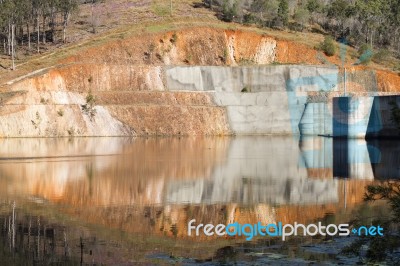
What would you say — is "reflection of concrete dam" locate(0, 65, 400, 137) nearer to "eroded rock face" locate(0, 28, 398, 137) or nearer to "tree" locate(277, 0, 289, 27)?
"eroded rock face" locate(0, 28, 398, 137)

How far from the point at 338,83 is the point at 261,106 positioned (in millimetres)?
14858

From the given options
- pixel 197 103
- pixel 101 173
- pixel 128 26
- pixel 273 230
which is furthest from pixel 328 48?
pixel 273 230

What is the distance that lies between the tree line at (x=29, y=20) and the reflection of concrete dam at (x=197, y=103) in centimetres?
1528

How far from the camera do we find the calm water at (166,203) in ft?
53.7

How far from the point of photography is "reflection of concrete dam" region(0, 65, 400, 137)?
7706 centimetres

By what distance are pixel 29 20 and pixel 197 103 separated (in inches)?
1475

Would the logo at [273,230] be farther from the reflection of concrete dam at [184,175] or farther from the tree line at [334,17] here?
the tree line at [334,17]

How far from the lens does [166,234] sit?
18969mm

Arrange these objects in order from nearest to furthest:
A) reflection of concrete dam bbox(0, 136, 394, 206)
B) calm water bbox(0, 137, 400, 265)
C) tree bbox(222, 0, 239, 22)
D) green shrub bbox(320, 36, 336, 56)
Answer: calm water bbox(0, 137, 400, 265), reflection of concrete dam bbox(0, 136, 394, 206), green shrub bbox(320, 36, 336, 56), tree bbox(222, 0, 239, 22)

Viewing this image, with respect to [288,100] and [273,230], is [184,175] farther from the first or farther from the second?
[288,100]

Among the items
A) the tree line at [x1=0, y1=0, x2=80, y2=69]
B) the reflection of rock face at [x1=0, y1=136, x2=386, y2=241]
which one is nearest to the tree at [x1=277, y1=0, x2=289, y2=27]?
the tree line at [x1=0, y1=0, x2=80, y2=69]

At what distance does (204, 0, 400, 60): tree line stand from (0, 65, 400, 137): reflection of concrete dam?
87.8 feet

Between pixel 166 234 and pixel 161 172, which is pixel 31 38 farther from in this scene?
pixel 166 234

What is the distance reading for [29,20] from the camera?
10944cm
